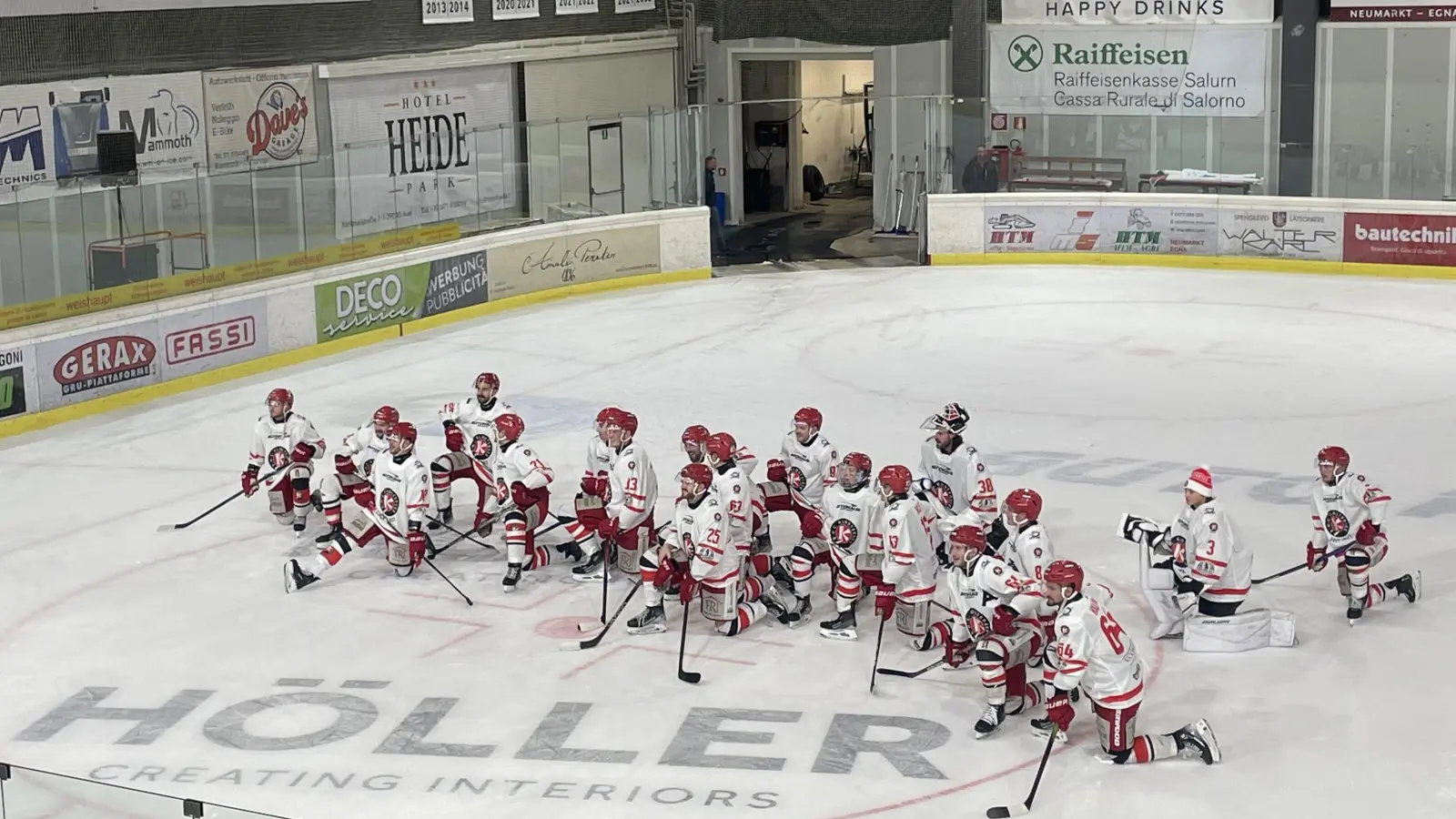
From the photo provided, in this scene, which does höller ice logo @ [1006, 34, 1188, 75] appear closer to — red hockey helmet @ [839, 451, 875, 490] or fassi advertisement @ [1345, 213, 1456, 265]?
fassi advertisement @ [1345, 213, 1456, 265]

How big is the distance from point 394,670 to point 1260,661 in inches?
184

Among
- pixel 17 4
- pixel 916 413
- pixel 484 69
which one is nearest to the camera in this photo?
pixel 916 413

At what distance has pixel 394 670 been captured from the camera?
9.73m

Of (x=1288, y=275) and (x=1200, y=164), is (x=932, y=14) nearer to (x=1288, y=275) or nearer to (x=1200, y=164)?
(x=1200, y=164)

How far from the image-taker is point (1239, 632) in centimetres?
967

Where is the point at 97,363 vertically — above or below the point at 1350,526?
above

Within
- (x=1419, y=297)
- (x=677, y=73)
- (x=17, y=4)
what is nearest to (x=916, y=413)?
(x=1419, y=297)

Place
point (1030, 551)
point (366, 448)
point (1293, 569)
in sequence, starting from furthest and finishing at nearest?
point (366, 448), point (1293, 569), point (1030, 551)

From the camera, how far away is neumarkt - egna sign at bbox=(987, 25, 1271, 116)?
23.5 metres

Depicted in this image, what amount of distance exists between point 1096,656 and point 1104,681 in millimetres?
132

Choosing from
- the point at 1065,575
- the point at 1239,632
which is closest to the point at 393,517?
the point at 1065,575

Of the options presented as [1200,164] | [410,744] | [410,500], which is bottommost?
[410,744]

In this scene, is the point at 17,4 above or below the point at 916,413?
above

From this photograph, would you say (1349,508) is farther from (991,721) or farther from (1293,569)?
(991,721)
